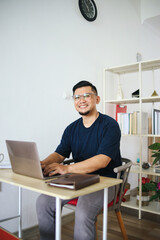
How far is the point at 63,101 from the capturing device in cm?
264

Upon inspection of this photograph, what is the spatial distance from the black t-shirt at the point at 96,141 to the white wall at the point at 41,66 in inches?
20.1

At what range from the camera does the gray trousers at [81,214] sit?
137 cm

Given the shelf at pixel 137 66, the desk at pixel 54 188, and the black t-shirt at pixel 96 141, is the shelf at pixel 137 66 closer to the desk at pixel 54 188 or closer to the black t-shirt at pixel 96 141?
the black t-shirt at pixel 96 141

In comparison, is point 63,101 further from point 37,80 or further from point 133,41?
point 133,41

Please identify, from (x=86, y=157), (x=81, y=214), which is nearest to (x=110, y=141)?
(x=86, y=157)

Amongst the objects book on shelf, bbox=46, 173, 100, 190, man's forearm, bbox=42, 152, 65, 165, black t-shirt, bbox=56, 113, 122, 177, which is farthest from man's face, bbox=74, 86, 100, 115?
book on shelf, bbox=46, 173, 100, 190

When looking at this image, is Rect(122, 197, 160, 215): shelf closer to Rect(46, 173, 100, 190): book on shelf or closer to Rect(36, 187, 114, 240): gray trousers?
Rect(36, 187, 114, 240): gray trousers

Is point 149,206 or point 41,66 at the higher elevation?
point 41,66

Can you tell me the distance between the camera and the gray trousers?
137 centimetres

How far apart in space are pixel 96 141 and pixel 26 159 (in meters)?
0.61

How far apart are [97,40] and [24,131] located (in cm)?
168

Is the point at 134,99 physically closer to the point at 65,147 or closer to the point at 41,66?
the point at 41,66

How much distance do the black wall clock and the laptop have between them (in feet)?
6.98

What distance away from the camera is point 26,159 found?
132cm
